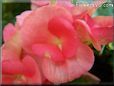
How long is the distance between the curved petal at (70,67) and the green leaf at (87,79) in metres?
0.02

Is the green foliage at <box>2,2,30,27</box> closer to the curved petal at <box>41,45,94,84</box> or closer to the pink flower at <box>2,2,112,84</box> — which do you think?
the pink flower at <box>2,2,112,84</box>

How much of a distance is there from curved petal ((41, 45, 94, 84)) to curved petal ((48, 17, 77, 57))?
0.16 ft

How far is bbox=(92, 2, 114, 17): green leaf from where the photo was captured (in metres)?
2.32

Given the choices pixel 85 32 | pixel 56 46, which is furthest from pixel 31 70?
pixel 85 32

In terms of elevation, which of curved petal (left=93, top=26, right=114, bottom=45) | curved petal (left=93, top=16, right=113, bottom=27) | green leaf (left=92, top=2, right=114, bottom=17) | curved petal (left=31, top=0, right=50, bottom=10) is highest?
curved petal (left=31, top=0, right=50, bottom=10)

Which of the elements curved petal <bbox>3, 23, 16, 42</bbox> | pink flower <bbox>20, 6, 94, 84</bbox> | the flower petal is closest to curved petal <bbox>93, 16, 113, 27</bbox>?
pink flower <bbox>20, 6, 94, 84</bbox>

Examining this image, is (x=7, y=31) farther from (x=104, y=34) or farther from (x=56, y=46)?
(x=104, y=34)

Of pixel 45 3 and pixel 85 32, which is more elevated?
pixel 45 3

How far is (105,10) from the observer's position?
7.63 feet

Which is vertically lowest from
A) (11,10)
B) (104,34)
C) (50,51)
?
(50,51)

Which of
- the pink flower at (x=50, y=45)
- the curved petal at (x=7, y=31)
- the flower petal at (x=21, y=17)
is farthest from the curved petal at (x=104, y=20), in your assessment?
the curved petal at (x=7, y=31)

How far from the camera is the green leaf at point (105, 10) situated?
91.4 inches

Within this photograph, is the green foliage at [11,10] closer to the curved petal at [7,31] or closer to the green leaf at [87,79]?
the curved petal at [7,31]

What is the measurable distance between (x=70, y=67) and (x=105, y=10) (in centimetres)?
44
